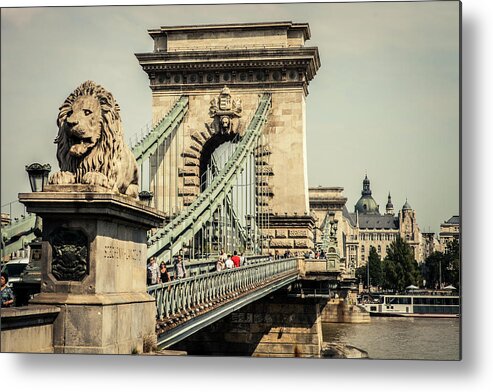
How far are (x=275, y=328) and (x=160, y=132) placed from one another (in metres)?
7.81

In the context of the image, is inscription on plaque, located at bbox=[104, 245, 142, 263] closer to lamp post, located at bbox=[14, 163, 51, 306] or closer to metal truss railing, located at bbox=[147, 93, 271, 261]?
lamp post, located at bbox=[14, 163, 51, 306]

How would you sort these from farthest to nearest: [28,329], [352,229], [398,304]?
[352,229], [398,304], [28,329]

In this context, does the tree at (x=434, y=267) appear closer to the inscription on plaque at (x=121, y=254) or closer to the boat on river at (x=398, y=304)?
the boat on river at (x=398, y=304)

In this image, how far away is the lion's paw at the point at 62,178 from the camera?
1023 cm

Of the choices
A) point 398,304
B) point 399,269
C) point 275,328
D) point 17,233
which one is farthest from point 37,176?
point 398,304

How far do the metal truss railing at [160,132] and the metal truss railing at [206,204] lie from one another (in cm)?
236

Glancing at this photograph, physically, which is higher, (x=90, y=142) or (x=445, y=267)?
(x=90, y=142)

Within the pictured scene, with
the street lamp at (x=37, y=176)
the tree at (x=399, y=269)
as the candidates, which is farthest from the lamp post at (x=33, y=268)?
the tree at (x=399, y=269)

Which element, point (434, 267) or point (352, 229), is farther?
point (352, 229)

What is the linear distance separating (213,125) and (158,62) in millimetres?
3173

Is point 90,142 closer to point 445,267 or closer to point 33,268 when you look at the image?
point 33,268

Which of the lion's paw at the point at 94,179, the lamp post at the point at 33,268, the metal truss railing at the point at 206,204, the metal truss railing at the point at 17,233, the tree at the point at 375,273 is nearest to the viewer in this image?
the lion's paw at the point at 94,179

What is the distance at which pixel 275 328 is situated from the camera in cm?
3244

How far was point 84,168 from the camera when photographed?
10.4 metres
